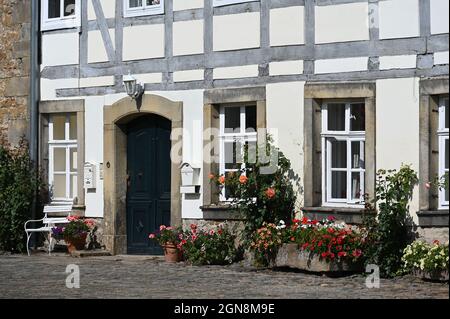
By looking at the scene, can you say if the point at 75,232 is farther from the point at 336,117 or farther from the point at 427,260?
the point at 427,260

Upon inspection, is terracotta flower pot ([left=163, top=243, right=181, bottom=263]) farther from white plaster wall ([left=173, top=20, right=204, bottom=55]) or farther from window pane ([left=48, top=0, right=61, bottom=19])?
window pane ([left=48, top=0, right=61, bottom=19])

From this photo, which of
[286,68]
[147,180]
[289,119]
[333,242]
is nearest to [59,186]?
[147,180]

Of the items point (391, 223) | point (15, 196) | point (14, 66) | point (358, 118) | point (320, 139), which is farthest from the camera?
point (14, 66)

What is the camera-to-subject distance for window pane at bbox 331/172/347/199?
15.0 m

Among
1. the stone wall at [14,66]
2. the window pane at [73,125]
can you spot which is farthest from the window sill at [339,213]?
the stone wall at [14,66]

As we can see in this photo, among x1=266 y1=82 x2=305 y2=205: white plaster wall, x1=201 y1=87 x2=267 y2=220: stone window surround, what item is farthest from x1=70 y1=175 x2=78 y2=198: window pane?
x1=266 y1=82 x2=305 y2=205: white plaster wall

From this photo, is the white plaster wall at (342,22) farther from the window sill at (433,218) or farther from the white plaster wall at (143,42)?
the white plaster wall at (143,42)

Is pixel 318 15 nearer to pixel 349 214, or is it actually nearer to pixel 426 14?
pixel 426 14

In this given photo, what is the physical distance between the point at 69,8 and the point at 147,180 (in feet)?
10.4

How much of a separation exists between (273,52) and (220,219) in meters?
2.54

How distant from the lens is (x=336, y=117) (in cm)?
1510

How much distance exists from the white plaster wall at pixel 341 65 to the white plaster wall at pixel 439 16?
1072mm

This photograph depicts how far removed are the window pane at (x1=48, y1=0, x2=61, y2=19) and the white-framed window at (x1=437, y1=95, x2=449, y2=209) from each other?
7.10 m
